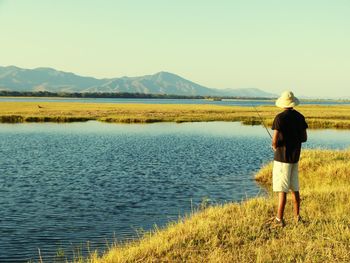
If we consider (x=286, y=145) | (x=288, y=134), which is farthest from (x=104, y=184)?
(x=288, y=134)

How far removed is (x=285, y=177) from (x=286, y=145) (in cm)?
78

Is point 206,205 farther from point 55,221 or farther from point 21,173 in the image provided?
point 21,173

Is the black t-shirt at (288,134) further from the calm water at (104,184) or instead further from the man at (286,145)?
the calm water at (104,184)

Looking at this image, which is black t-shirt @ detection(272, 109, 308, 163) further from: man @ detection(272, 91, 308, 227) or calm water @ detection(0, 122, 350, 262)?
calm water @ detection(0, 122, 350, 262)

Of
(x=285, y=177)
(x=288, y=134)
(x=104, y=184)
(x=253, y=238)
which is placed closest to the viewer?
(x=253, y=238)

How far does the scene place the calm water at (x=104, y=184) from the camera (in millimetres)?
14148

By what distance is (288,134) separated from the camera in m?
10.6

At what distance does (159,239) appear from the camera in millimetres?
10242

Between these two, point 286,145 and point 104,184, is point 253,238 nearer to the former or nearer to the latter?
point 286,145

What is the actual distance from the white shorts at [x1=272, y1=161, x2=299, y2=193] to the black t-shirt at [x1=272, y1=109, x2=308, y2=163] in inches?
6.1

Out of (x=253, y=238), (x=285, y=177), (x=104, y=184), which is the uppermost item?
(x=285, y=177)

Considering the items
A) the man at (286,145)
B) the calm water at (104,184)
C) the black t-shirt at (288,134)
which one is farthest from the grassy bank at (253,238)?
the calm water at (104,184)

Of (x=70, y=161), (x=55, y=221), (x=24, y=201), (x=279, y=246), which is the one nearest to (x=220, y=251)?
(x=279, y=246)

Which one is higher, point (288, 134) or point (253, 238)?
point (288, 134)
